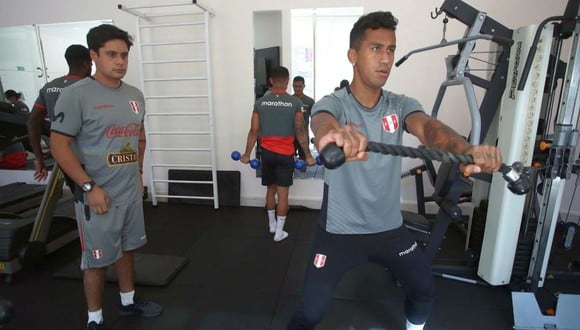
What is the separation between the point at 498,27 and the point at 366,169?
156 cm

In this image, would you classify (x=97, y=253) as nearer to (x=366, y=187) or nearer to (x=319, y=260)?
(x=319, y=260)

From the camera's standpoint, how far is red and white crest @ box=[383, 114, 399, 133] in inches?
52.0

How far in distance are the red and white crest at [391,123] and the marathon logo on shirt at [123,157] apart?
50.8 inches

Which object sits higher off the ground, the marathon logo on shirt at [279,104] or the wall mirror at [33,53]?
the wall mirror at [33,53]

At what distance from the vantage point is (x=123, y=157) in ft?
5.62

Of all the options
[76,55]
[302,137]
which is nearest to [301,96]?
[302,137]

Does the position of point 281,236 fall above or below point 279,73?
below

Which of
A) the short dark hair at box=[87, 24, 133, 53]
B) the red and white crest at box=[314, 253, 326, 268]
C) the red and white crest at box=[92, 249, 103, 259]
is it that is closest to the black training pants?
the red and white crest at box=[314, 253, 326, 268]

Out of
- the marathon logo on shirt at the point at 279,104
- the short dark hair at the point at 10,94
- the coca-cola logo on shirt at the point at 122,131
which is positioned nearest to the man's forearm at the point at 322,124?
the coca-cola logo on shirt at the point at 122,131

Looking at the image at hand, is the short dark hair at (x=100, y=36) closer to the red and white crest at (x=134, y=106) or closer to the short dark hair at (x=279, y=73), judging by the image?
the red and white crest at (x=134, y=106)

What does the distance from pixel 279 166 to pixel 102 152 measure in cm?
166

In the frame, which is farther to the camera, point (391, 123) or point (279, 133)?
point (279, 133)

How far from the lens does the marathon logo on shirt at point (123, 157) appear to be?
1662mm

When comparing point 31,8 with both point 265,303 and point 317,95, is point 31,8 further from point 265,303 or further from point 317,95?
point 265,303
